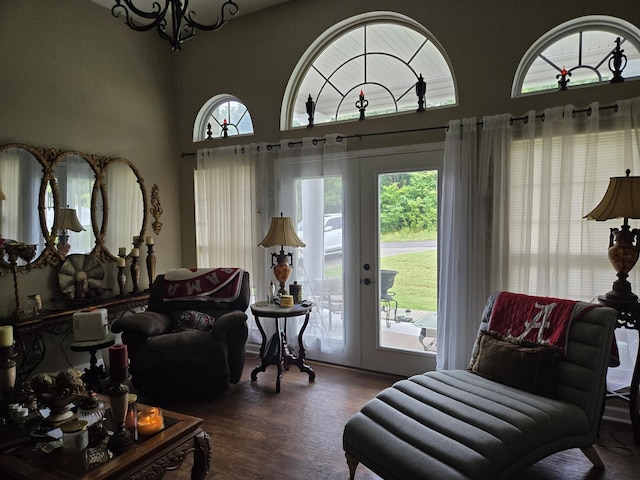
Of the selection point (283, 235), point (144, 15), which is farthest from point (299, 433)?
point (144, 15)

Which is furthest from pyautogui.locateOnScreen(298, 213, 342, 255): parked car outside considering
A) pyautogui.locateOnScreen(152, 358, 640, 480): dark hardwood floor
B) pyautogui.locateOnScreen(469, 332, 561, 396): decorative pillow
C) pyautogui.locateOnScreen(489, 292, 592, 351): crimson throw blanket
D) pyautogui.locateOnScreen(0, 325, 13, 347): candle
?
pyautogui.locateOnScreen(0, 325, 13, 347): candle

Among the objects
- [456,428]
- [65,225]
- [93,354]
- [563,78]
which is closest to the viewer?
[456,428]

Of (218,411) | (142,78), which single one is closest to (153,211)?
(142,78)

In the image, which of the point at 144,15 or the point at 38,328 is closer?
the point at 144,15

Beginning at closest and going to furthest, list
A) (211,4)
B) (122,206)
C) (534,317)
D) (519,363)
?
(519,363) < (534,317) < (211,4) < (122,206)

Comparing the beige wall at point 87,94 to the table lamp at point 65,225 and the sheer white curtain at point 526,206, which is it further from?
the sheer white curtain at point 526,206

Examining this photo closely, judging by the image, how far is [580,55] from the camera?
306cm

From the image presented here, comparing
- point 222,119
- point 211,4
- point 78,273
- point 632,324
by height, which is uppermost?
point 211,4

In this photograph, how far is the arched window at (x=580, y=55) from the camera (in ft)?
9.54

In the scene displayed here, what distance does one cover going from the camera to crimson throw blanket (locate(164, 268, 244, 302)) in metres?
3.79

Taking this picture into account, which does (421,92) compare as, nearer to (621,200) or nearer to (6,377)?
(621,200)

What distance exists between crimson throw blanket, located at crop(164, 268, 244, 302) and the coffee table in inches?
70.8

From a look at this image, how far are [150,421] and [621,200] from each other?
2873 mm

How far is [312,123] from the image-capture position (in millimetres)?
4027
